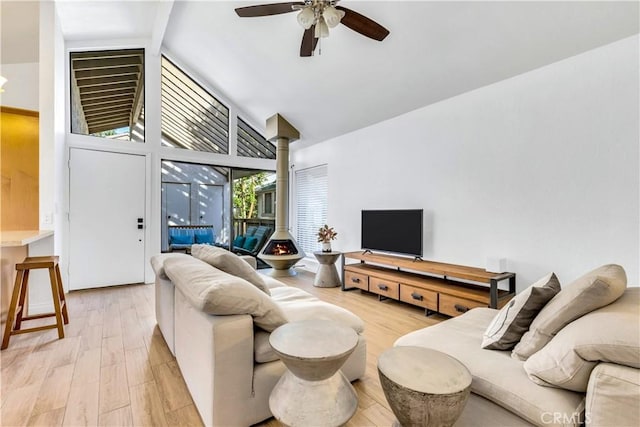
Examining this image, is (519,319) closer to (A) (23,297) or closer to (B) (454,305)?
(B) (454,305)

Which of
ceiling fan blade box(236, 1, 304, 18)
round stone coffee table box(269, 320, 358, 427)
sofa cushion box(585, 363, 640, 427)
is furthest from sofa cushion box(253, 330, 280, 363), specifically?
ceiling fan blade box(236, 1, 304, 18)

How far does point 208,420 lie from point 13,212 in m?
3.81

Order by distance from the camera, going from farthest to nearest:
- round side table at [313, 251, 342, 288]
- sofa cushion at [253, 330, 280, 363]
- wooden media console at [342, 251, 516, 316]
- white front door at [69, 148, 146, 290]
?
round side table at [313, 251, 342, 288]
white front door at [69, 148, 146, 290]
wooden media console at [342, 251, 516, 316]
sofa cushion at [253, 330, 280, 363]

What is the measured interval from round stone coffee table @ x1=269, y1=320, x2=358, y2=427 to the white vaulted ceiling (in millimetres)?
2938

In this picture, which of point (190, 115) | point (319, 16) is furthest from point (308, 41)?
point (190, 115)

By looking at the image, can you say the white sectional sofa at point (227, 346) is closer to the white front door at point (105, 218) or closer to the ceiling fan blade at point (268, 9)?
the ceiling fan blade at point (268, 9)

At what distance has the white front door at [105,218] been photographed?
4.15 m

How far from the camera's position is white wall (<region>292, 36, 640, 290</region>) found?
2316 mm

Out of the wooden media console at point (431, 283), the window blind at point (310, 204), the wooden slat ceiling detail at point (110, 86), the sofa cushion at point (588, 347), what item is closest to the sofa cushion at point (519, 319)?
the sofa cushion at point (588, 347)

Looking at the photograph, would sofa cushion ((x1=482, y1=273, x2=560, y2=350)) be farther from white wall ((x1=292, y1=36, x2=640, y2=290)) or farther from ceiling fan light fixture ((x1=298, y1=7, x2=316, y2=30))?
ceiling fan light fixture ((x1=298, y1=7, x2=316, y2=30))

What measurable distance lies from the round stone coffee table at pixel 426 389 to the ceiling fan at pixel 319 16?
2271 millimetres

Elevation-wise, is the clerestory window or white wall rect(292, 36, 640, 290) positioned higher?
the clerestory window

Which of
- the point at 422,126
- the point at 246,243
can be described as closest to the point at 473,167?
the point at 422,126

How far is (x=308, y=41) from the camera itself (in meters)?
2.65
